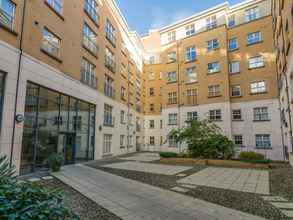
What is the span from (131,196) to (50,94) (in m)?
8.30

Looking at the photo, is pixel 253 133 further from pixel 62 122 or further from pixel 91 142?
pixel 62 122

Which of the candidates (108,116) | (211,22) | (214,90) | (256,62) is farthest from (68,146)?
(211,22)

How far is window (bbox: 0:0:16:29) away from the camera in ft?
27.6

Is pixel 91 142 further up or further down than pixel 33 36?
further down

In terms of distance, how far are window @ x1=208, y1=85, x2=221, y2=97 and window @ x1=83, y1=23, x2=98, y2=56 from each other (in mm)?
13467

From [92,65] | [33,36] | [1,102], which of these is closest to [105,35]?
[92,65]

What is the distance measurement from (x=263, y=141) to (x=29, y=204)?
69.8 ft

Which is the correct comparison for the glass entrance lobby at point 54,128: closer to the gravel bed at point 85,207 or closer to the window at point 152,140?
the gravel bed at point 85,207

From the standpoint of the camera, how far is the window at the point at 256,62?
19.8m

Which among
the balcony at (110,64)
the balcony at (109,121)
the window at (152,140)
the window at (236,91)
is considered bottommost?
the window at (152,140)

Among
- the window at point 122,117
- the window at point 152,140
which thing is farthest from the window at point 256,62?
the window at point 152,140

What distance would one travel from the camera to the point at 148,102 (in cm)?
3284

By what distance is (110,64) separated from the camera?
1988cm

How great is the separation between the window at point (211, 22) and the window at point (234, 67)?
17.4ft
